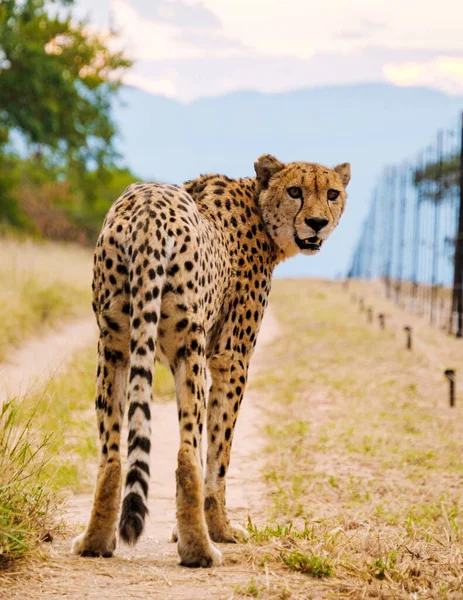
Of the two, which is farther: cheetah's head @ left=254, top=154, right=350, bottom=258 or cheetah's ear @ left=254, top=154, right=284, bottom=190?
cheetah's ear @ left=254, top=154, right=284, bottom=190

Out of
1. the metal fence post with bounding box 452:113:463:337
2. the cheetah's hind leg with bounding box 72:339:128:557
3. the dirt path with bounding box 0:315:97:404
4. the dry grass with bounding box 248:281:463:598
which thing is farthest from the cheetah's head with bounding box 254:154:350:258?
the metal fence post with bounding box 452:113:463:337

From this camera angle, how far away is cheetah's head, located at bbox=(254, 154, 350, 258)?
5168mm

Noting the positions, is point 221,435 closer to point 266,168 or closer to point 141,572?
point 141,572

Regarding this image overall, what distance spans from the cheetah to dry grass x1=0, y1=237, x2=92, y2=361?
6.55 metres

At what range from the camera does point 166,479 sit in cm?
675

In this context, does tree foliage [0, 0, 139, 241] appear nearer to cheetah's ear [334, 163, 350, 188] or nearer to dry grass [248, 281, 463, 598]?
dry grass [248, 281, 463, 598]

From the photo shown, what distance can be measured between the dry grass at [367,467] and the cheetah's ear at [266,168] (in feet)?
6.02

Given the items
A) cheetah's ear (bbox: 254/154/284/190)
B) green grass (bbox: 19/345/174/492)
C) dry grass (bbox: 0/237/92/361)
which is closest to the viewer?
cheetah's ear (bbox: 254/154/284/190)

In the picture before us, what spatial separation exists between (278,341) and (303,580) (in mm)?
12061

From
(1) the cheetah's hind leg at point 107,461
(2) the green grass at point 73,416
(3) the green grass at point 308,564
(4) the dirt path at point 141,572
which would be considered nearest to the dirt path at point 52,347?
(2) the green grass at point 73,416

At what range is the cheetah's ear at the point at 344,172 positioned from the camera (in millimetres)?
5648

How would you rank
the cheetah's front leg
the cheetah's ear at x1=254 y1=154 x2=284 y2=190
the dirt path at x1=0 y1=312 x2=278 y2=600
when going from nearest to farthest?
the dirt path at x1=0 y1=312 x2=278 y2=600, the cheetah's front leg, the cheetah's ear at x1=254 y1=154 x2=284 y2=190

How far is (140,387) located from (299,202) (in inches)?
66.2

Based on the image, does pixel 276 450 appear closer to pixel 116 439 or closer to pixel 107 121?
pixel 116 439
